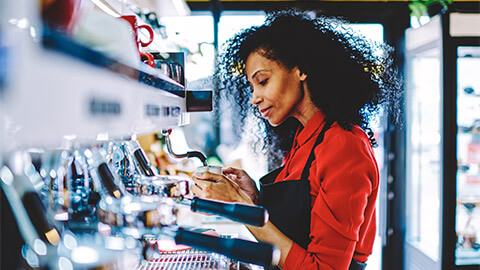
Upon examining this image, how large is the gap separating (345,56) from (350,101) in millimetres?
173

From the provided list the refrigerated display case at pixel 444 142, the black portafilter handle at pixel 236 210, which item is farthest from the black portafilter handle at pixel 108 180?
the refrigerated display case at pixel 444 142

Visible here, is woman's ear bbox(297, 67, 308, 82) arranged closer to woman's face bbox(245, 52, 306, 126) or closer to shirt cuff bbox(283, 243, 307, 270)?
woman's face bbox(245, 52, 306, 126)

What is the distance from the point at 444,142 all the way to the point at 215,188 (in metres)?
2.18

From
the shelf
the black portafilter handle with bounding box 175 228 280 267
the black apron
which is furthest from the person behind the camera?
the black apron

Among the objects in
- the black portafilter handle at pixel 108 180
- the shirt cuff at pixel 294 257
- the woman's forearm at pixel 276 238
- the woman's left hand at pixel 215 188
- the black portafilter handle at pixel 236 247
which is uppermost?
the black portafilter handle at pixel 108 180

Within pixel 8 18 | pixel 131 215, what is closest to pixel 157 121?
pixel 131 215

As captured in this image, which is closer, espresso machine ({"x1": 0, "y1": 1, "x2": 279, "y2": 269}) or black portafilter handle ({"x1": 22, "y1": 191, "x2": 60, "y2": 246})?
espresso machine ({"x1": 0, "y1": 1, "x2": 279, "y2": 269})

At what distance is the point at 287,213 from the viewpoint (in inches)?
42.4

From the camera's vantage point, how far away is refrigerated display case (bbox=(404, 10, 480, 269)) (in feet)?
8.13

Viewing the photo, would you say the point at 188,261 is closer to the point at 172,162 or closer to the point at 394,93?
the point at 394,93

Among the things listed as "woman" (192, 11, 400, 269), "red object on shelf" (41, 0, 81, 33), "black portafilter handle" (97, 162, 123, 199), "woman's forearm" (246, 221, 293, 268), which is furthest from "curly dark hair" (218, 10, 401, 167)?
"red object on shelf" (41, 0, 81, 33)

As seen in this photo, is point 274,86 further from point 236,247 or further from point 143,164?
point 236,247

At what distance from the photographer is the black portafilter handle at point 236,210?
59cm

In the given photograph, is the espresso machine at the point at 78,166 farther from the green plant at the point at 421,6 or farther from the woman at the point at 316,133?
the green plant at the point at 421,6
